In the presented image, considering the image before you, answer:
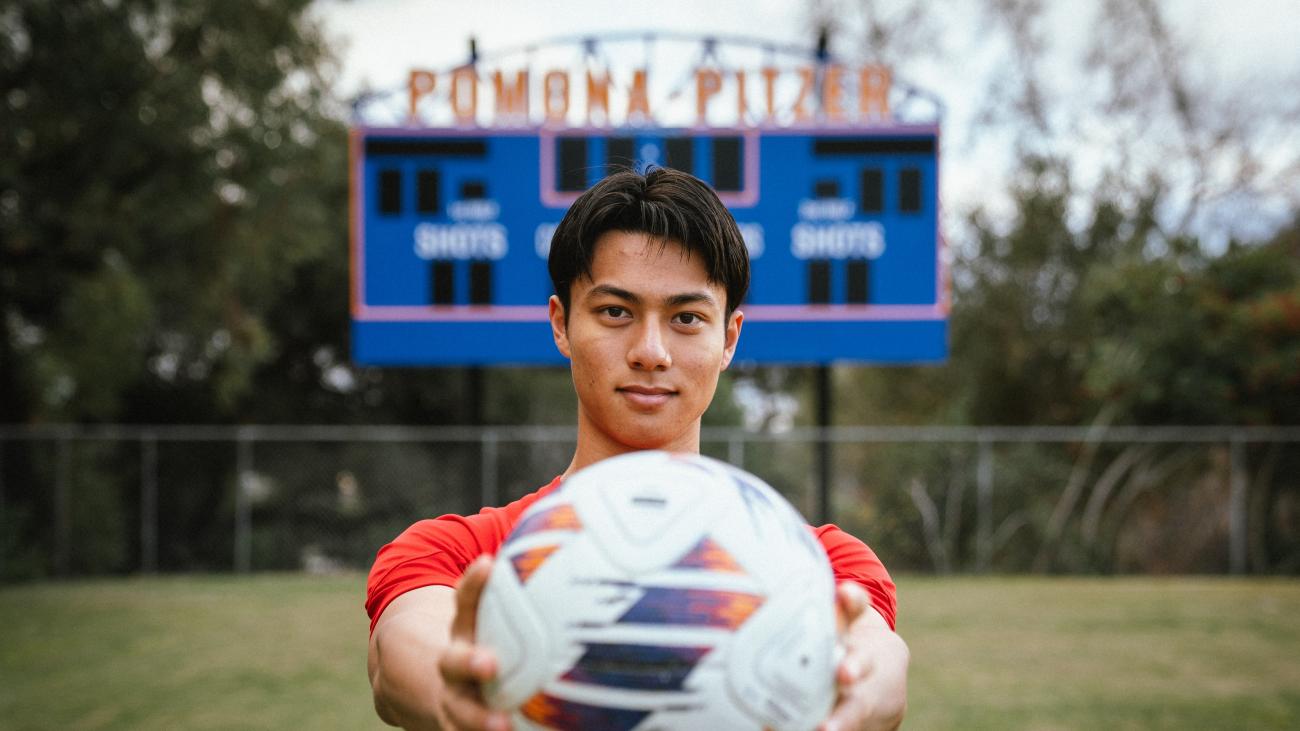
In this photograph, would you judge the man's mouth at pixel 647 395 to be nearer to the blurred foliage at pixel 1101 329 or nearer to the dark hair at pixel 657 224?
the dark hair at pixel 657 224

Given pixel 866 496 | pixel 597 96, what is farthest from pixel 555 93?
pixel 866 496

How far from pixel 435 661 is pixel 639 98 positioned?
368 inches

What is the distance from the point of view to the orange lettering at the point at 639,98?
1023 centimetres

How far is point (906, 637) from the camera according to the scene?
27.4 ft

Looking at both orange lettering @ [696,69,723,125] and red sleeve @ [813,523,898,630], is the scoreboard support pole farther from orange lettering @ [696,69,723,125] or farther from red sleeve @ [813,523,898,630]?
red sleeve @ [813,523,898,630]

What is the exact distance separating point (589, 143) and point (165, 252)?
669 centimetres

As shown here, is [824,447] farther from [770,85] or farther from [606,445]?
[606,445]

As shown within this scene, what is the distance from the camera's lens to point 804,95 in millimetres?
10344

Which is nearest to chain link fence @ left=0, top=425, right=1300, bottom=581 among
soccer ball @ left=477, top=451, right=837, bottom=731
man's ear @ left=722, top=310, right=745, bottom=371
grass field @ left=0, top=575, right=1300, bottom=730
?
grass field @ left=0, top=575, right=1300, bottom=730

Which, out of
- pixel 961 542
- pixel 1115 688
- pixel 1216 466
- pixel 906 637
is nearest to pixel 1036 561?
pixel 961 542

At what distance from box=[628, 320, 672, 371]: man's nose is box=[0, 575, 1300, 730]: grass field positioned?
4.82 meters

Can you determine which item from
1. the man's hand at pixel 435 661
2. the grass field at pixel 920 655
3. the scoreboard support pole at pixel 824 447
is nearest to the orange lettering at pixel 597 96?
the scoreboard support pole at pixel 824 447

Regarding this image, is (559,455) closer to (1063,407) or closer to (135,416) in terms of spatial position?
(135,416)

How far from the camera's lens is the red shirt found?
5.40ft
